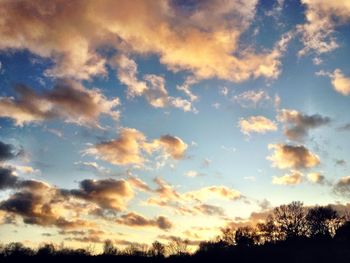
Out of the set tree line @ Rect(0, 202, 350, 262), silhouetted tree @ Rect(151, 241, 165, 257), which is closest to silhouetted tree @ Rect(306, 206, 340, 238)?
tree line @ Rect(0, 202, 350, 262)

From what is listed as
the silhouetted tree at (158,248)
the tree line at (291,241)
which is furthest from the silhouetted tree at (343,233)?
the silhouetted tree at (158,248)

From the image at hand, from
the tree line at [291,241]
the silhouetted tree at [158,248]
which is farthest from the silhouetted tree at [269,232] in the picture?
the silhouetted tree at [158,248]

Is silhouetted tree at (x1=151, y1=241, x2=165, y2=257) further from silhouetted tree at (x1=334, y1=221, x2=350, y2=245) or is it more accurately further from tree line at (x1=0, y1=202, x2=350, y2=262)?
silhouetted tree at (x1=334, y1=221, x2=350, y2=245)

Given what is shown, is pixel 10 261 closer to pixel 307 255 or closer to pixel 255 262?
pixel 255 262

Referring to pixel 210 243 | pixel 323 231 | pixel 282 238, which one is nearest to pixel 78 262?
pixel 210 243

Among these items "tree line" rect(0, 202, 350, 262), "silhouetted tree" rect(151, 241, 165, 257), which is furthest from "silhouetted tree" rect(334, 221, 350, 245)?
"silhouetted tree" rect(151, 241, 165, 257)

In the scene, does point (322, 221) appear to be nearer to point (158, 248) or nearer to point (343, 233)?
point (343, 233)

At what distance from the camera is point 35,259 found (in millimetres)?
132500

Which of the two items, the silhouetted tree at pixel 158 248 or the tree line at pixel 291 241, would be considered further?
the silhouetted tree at pixel 158 248

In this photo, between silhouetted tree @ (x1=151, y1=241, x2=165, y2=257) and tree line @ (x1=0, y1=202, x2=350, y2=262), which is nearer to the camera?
tree line @ (x1=0, y1=202, x2=350, y2=262)

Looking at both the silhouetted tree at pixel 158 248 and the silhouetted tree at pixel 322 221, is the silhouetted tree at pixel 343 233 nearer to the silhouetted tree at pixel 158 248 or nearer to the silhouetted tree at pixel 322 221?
the silhouetted tree at pixel 322 221

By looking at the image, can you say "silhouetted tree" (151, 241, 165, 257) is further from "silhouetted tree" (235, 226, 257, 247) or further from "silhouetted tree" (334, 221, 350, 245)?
"silhouetted tree" (334, 221, 350, 245)

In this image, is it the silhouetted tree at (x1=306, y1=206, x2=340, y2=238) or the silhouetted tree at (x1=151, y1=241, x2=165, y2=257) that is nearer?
the silhouetted tree at (x1=306, y1=206, x2=340, y2=238)

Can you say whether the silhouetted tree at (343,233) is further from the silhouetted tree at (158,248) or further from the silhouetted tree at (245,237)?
the silhouetted tree at (158,248)
